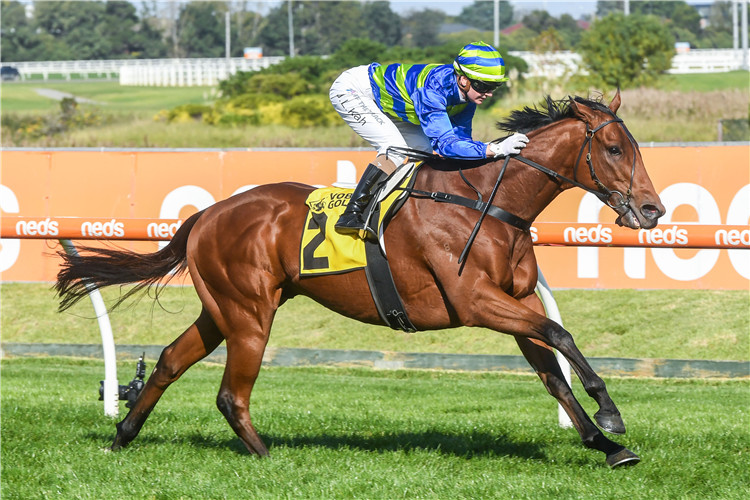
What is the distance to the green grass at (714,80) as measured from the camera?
36938mm

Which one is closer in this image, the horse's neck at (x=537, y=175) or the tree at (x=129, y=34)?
the horse's neck at (x=537, y=175)

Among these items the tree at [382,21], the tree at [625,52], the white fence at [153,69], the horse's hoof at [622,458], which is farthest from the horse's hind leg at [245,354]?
the tree at [382,21]

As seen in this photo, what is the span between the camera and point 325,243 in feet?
15.7

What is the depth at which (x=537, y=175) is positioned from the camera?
4543 millimetres

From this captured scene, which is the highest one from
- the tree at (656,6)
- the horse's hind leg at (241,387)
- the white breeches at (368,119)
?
the tree at (656,6)

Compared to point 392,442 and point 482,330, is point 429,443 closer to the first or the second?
point 392,442

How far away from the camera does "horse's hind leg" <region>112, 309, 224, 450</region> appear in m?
5.01

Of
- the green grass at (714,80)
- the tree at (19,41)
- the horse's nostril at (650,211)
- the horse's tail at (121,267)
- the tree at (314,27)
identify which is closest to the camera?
the horse's nostril at (650,211)

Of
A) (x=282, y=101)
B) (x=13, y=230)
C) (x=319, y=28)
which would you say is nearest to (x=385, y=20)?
(x=319, y=28)

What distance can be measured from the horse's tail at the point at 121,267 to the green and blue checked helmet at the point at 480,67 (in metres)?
1.86

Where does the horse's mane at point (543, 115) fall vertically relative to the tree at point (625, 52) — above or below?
below

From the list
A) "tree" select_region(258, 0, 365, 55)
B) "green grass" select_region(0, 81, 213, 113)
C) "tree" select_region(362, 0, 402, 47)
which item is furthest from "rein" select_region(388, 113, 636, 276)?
"tree" select_region(362, 0, 402, 47)

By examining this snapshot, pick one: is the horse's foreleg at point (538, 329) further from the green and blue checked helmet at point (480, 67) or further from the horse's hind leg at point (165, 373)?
the horse's hind leg at point (165, 373)

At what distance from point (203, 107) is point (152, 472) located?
83.1 ft
